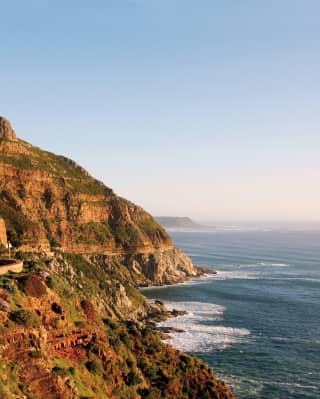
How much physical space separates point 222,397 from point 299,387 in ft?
67.5

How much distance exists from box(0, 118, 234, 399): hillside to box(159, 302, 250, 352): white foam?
4420mm

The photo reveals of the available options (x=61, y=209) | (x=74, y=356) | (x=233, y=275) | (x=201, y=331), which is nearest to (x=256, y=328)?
(x=201, y=331)

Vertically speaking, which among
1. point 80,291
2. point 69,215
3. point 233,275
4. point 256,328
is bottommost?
point 256,328

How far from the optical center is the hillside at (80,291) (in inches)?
1342

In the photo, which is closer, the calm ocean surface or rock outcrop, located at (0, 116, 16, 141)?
the calm ocean surface

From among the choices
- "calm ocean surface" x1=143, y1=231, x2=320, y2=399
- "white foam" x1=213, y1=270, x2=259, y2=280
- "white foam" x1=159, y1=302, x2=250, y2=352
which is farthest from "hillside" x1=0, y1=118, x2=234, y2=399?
"calm ocean surface" x1=143, y1=231, x2=320, y2=399

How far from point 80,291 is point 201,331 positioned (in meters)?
26.5

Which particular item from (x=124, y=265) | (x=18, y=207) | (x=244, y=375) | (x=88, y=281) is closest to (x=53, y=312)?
(x=244, y=375)

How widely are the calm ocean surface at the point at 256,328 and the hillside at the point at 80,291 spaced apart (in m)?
9.90

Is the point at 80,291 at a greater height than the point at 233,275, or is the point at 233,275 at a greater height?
the point at 80,291

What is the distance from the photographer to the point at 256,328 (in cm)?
9238

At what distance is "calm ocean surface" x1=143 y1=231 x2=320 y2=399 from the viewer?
64.8 metres

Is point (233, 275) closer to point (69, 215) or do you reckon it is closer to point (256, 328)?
point (69, 215)

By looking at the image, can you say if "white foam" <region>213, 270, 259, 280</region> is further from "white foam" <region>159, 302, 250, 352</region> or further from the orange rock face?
"white foam" <region>159, 302, 250, 352</region>
